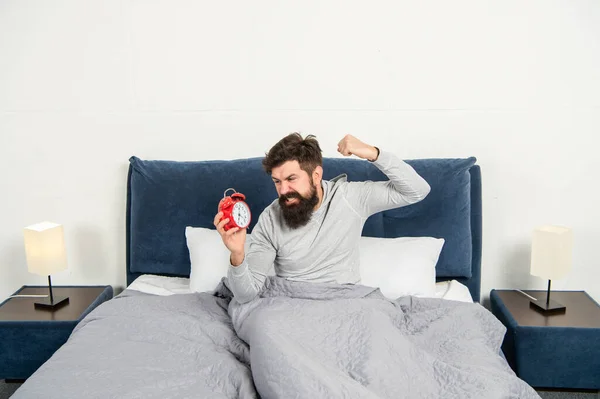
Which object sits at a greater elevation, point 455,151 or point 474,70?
point 474,70

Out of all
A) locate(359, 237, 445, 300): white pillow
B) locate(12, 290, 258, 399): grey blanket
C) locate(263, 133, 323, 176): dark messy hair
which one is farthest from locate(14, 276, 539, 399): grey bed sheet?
locate(263, 133, 323, 176): dark messy hair

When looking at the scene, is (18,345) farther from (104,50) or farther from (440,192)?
(440,192)

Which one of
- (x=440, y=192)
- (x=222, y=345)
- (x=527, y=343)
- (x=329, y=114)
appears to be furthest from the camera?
(x=329, y=114)

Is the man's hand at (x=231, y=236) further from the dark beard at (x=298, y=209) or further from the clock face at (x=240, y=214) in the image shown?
the dark beard at (x=298, y=209)

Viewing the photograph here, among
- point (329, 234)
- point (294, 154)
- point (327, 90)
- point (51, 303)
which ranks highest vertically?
point (327, 90)

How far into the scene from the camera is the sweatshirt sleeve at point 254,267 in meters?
2.08

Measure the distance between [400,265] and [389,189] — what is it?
0.37 m

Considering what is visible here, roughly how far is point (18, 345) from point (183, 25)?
1624 mm

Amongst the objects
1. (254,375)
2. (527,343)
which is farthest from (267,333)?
(527,343)

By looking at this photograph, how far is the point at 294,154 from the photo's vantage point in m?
2.17

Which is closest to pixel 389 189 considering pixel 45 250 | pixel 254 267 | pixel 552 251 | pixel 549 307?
pixel 254 267

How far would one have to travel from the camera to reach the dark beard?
2170 millimetres

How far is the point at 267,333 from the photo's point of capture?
1727mm

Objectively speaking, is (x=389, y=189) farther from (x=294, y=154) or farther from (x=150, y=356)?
(x=150, y=356)
